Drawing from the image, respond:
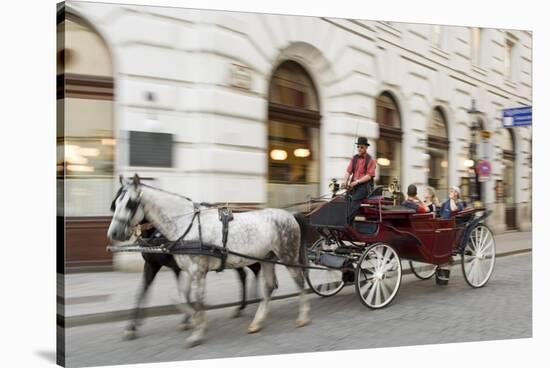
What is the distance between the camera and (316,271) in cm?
759

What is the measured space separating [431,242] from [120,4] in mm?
4892

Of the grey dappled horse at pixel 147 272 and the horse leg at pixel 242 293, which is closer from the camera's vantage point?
the grey dappled horse at pixel 147 272

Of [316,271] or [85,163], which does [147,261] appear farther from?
[316,271]

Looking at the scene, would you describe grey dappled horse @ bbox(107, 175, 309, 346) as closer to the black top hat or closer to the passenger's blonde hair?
the black top hat

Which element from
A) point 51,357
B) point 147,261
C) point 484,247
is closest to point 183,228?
point 147,261

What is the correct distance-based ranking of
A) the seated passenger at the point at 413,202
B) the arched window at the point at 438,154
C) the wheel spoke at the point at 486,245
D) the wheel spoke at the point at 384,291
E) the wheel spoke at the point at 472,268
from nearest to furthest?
the wheel spoke at the point at 384,291 → the seated passenger at the point at 413,202 → the arched window at the point at 438,154 → the wheel spoke at the point at 472,268 → the wheel spoke at the point at 486,245

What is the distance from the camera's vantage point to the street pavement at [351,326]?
6086 mm

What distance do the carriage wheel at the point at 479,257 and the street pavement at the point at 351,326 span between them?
5.7 inches

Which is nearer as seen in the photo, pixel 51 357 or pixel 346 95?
pixel 51 357

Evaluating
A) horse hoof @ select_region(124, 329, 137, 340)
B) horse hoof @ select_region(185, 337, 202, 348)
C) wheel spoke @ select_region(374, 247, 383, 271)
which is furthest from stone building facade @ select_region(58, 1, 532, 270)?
horse hoof @ select_region(185, 337, 202, 348)

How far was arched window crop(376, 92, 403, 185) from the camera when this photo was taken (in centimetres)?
793

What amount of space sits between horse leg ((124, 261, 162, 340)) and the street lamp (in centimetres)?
472

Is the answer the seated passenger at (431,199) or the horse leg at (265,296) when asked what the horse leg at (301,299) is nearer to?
the horse leg at (265,296)

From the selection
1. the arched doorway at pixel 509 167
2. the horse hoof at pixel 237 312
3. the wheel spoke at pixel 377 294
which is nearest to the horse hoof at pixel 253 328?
the horse hoof at pixel 237 312
